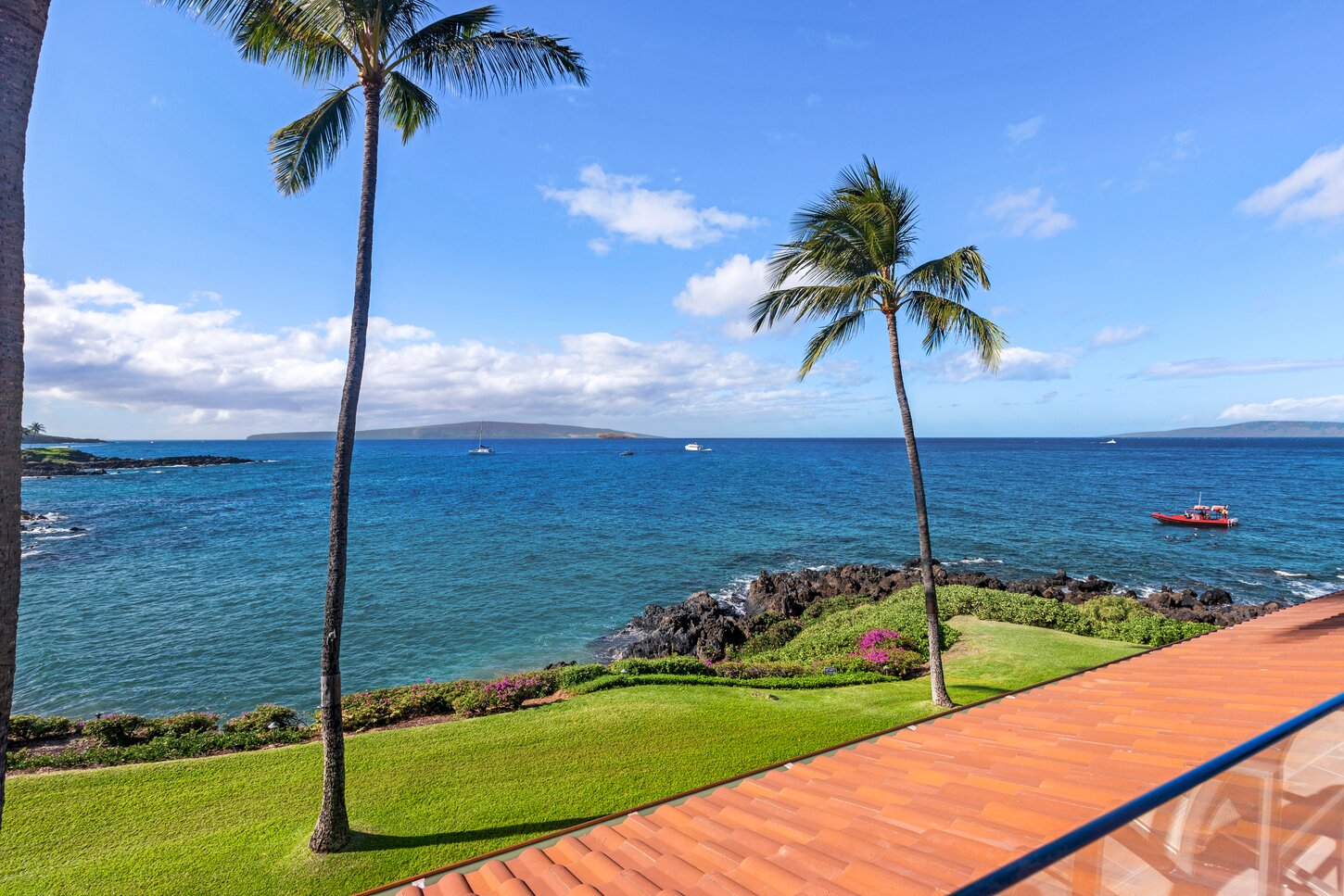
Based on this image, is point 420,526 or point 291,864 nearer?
point 291,864

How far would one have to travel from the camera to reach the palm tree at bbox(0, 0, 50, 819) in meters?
3.07

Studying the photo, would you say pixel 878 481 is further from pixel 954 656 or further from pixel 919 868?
pixel 919 868

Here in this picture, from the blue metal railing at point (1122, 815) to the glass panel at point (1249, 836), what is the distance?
4cm

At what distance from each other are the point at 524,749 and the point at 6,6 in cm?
1034

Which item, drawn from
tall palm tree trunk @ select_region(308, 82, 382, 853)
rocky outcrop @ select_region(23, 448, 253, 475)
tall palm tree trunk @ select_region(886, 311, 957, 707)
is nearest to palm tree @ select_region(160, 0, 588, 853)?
tall palm tree trunk @ select_region(308, 82, 382, 853)

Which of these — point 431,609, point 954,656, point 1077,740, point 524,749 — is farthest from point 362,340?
point 431,609

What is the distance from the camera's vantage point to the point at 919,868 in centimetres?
349

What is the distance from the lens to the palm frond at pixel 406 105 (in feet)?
26.1

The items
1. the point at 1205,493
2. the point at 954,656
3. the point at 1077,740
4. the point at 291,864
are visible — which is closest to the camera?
the point at 1077,740

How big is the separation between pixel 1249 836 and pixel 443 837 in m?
8.30

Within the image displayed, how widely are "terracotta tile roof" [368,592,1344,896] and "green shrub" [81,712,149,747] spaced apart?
9.60 m

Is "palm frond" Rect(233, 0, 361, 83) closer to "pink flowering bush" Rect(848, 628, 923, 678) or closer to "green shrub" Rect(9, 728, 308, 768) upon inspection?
"green shrub" Rect(9, 728, 308, 768)

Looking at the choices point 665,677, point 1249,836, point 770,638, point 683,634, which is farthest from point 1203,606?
point 1249,836

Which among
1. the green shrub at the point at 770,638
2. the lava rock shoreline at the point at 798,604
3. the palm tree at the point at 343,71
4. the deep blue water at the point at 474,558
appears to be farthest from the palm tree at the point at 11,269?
the green shrub at the point at 770,638
